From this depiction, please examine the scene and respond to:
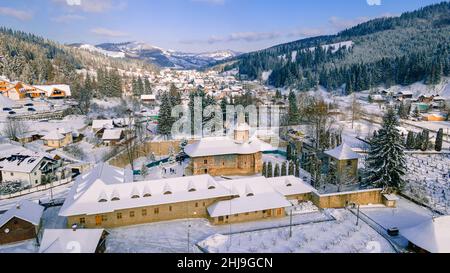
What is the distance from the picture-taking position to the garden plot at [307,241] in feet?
55.6

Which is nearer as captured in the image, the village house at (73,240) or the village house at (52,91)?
the village house at (73,240)

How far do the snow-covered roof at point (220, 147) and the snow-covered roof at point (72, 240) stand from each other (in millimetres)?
14776

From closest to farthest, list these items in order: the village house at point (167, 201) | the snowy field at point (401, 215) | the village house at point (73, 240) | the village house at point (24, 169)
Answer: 1. the village house at point (73, 240)
2. the village house at point (167, 201)
3. the snowy field at point (401, 215)
4. the village house at point (24, 169)

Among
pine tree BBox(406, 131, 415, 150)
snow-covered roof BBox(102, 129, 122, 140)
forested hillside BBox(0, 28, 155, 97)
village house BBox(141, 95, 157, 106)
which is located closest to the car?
pine tree BBox(406, 131, 415, 150)

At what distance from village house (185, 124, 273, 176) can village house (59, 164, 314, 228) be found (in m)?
7.22

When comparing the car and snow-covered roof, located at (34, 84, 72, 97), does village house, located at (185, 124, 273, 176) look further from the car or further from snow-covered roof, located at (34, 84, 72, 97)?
snow-covered roof, located at (34, 84, 72, 97)

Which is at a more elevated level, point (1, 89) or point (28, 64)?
point (28, 64)

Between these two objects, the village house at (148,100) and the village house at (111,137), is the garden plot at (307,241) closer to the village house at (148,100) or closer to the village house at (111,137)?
the village house at (111,137)

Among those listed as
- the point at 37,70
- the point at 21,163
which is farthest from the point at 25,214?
the point at 37,70

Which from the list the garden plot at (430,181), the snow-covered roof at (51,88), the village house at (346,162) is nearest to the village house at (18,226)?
the village house at (346,162)
